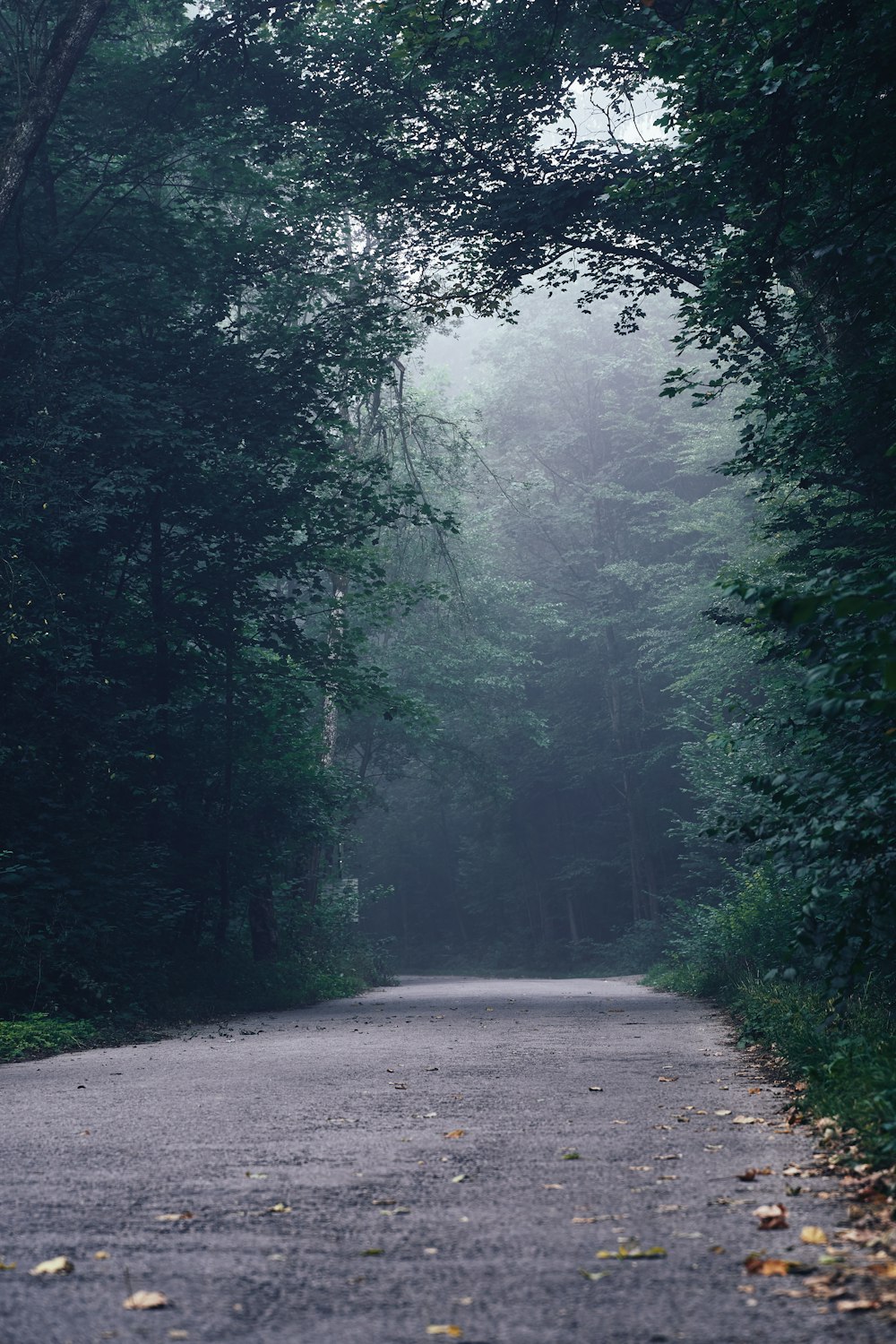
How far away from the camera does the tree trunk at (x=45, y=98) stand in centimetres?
1458

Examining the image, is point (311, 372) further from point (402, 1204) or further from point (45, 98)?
point (402, 1204)

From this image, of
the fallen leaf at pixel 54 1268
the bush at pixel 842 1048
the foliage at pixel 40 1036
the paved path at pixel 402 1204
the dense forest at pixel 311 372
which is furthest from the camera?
the foliage at pixel 40 1036

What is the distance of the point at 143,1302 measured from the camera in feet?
10.6

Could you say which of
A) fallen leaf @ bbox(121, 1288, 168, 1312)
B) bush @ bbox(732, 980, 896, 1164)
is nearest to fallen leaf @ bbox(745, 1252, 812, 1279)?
bush @ bbox(732, 980, 896, 1164)

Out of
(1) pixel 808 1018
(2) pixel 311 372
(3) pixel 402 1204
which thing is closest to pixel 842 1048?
(1) pixel 808 1018

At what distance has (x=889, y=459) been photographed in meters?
10.3

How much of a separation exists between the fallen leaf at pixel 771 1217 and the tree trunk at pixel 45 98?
14.2m

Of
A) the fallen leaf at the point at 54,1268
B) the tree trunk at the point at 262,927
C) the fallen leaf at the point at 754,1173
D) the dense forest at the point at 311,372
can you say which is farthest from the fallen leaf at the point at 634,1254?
the tree trunk at the point at 262,927

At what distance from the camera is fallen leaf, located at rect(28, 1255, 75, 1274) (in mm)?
3570

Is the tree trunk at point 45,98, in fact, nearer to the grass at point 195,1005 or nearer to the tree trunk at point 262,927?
the grass at point 195,1005

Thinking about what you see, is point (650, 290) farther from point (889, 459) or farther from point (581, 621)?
point (581, 621)

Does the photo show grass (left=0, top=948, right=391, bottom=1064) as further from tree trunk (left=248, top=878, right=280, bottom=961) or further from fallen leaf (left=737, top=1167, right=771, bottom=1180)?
fallen leaf (left=737, top=1167, right=771, bottom=1180)

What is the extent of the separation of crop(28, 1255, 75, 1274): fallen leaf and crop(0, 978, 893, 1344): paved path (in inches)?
1.9

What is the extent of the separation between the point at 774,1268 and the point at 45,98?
15354mm
